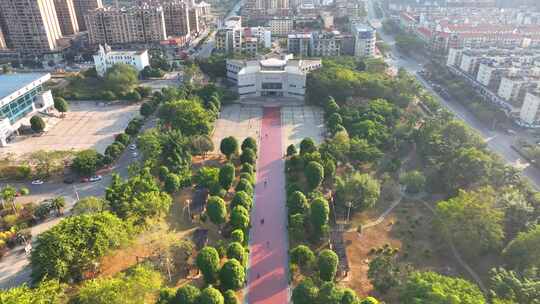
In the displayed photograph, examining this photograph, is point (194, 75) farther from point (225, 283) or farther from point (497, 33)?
point (497, 33)

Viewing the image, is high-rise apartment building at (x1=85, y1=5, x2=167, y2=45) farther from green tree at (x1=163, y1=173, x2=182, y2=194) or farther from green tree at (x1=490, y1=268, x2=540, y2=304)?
green tree at (x1=490, y1=268, x2=540, y2=304)

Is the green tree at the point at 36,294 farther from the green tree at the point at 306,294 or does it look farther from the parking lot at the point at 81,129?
the parking lot at the point at 81,129

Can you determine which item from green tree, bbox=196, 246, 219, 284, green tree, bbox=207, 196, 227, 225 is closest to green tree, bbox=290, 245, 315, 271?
green tree, bbox=196, 246, 219, 284

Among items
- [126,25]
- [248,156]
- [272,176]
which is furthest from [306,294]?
[126,25]

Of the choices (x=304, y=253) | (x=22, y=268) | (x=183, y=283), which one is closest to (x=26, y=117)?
(x=22, y=268)

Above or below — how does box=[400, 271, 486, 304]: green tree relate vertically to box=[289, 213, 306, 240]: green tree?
above

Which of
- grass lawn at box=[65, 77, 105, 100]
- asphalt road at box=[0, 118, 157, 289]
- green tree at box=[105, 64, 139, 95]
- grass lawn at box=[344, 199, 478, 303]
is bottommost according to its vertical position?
grass lawn at box=[344, 199, 478, 303]

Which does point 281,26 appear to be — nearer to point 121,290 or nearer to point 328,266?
point 328,266
